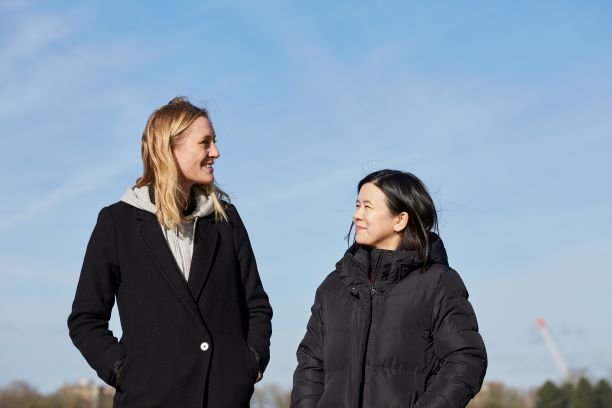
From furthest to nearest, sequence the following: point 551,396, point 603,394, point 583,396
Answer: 1. point 551,396
2. point 583,396
3. point 603,394

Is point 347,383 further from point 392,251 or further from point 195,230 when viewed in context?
point 195,230

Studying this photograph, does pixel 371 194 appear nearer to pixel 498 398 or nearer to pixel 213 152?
pixel 213 152

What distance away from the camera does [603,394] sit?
296ft

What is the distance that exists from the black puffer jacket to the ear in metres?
0.21

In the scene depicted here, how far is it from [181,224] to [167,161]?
394mm

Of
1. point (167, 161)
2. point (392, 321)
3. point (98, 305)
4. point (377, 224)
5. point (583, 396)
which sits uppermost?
point (583, 396)

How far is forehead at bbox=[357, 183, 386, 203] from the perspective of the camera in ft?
21.6

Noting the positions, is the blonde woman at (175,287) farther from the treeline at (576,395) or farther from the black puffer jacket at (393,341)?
the treeline at (576,395)

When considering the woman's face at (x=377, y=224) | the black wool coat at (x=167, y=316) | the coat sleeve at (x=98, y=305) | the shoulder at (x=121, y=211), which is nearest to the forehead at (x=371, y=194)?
the woman's face at (x=377, y=224)

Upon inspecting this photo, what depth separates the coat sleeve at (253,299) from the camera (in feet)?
20.7

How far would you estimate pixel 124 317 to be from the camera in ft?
20.5

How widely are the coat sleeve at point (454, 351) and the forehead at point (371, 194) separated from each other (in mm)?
641

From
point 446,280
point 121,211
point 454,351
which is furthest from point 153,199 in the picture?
point 454,351

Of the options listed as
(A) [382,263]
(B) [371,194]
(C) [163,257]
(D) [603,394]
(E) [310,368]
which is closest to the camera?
(C) [163,257]
